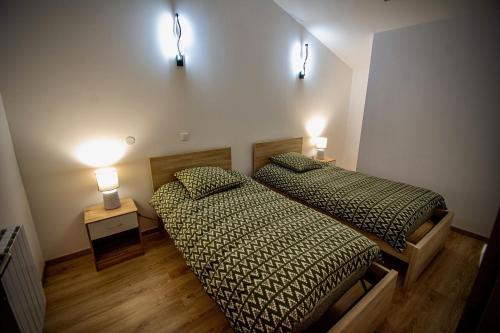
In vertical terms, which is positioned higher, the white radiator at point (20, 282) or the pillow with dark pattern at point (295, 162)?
the pillow with dark pattern at point (295, 162)

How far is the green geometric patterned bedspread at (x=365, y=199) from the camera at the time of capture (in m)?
1.87

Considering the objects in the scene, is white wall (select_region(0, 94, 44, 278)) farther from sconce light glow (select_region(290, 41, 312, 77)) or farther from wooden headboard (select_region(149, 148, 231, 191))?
sconce light glow (select_region(290, 41, 312, 77))

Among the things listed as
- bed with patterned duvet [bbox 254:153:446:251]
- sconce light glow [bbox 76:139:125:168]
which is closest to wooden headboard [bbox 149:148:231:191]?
sconce light glow [bbox 76:139:125:168]

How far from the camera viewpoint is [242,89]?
286cm

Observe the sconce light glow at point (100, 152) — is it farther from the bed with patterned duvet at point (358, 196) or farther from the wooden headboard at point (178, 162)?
the bed with patterned duvet at point (358, 196)

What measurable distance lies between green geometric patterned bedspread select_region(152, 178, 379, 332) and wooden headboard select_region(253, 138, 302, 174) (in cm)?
116

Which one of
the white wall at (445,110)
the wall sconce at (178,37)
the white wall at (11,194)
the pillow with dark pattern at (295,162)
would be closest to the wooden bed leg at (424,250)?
the white wall at (445,110)

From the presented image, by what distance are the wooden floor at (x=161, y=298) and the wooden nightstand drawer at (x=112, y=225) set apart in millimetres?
334

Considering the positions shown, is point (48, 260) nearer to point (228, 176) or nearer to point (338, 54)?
point (228, 176)

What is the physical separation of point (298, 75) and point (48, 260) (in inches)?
142

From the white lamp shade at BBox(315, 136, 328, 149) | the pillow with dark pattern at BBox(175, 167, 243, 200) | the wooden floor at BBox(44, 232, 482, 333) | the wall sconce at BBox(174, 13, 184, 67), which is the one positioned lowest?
the wooden floor at BBox(44, 232, 482, 333)

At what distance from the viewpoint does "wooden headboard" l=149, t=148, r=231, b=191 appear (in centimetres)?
244

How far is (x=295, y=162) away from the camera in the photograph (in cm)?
299

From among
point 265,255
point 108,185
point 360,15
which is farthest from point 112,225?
point 360,15
